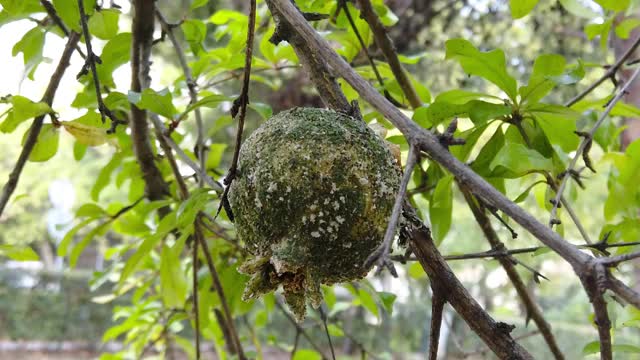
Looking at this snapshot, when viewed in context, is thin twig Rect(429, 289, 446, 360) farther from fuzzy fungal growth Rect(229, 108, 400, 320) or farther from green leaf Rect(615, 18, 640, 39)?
green leaf Rect(615, 18, 640, 39)

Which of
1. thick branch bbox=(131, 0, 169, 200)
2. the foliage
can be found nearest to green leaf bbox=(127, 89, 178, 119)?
the foliage

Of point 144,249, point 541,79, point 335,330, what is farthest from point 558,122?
point 335,330

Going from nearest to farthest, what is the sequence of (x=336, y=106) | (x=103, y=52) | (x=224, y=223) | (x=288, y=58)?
(x=336, y=106) < (x=103, y=52) < (x=288, y=58) < (x=224, y=223)

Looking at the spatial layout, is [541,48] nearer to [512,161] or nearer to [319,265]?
[512,161]

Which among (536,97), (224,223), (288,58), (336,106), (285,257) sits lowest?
(285,257)

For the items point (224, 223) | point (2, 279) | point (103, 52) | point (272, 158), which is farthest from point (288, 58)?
point (2, 279)

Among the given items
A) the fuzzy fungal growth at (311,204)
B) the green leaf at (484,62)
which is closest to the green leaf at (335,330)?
the green leaf at (484,62)

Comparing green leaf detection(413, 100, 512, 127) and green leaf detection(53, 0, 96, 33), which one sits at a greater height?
green leaf detection(53, 0, 96, 33)
